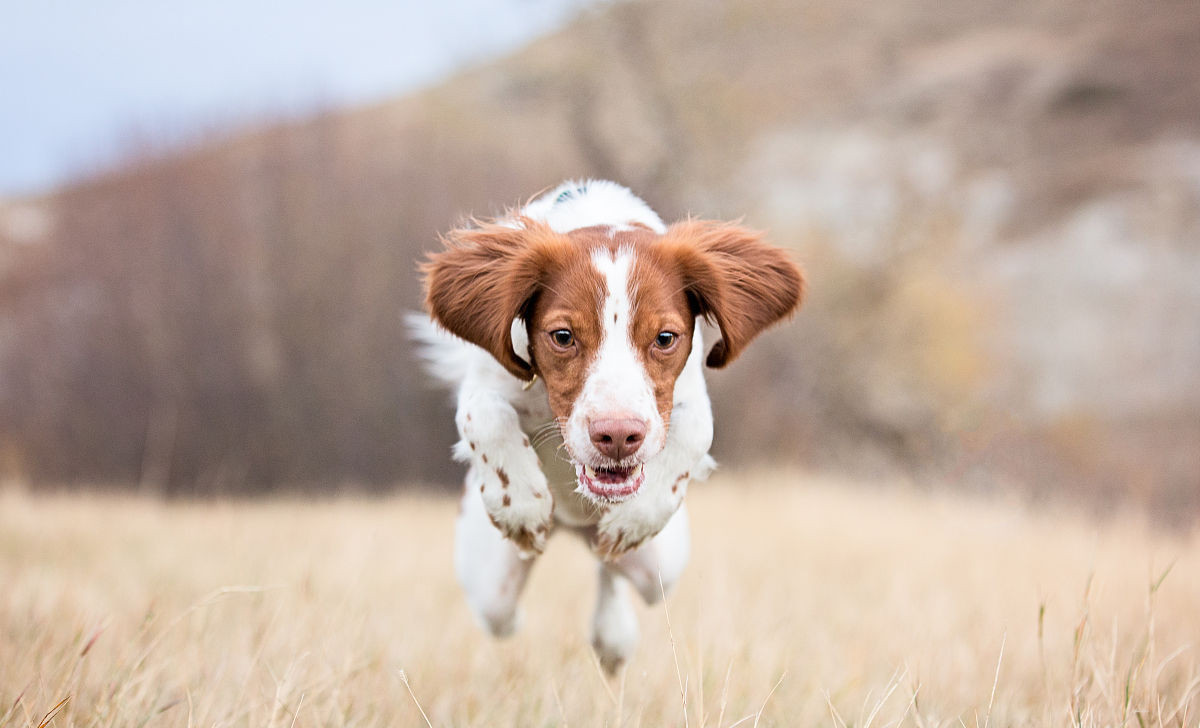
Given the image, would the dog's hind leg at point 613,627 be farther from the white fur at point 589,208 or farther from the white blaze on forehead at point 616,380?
the white fur at point 589,208

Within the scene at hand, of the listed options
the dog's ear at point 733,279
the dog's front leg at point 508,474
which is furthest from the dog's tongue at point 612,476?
the dog's ear at point 733,279

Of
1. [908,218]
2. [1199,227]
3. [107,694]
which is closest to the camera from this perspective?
[107,694]

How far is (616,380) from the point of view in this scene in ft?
7.95

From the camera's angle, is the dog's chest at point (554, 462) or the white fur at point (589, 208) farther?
the white fur at point (589, 208)

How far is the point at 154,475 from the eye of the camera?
9344 mm

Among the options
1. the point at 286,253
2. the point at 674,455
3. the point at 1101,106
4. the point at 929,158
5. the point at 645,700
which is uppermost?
the point at 1101,106

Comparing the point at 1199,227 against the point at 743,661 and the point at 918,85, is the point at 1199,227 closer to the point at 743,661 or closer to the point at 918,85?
the point at 918,85

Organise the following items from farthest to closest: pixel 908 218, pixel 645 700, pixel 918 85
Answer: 1. pixel 918 85
2. pixel 908 218
3. pixel 645 700

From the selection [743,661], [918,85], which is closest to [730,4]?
[743,661]

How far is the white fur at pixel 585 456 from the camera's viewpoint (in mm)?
2488

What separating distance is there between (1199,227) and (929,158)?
5.79 m

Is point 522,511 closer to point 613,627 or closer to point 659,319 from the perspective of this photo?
point 659,319

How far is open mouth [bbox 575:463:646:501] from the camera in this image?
2.49m

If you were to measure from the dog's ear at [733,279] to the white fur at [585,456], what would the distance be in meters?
0.15
